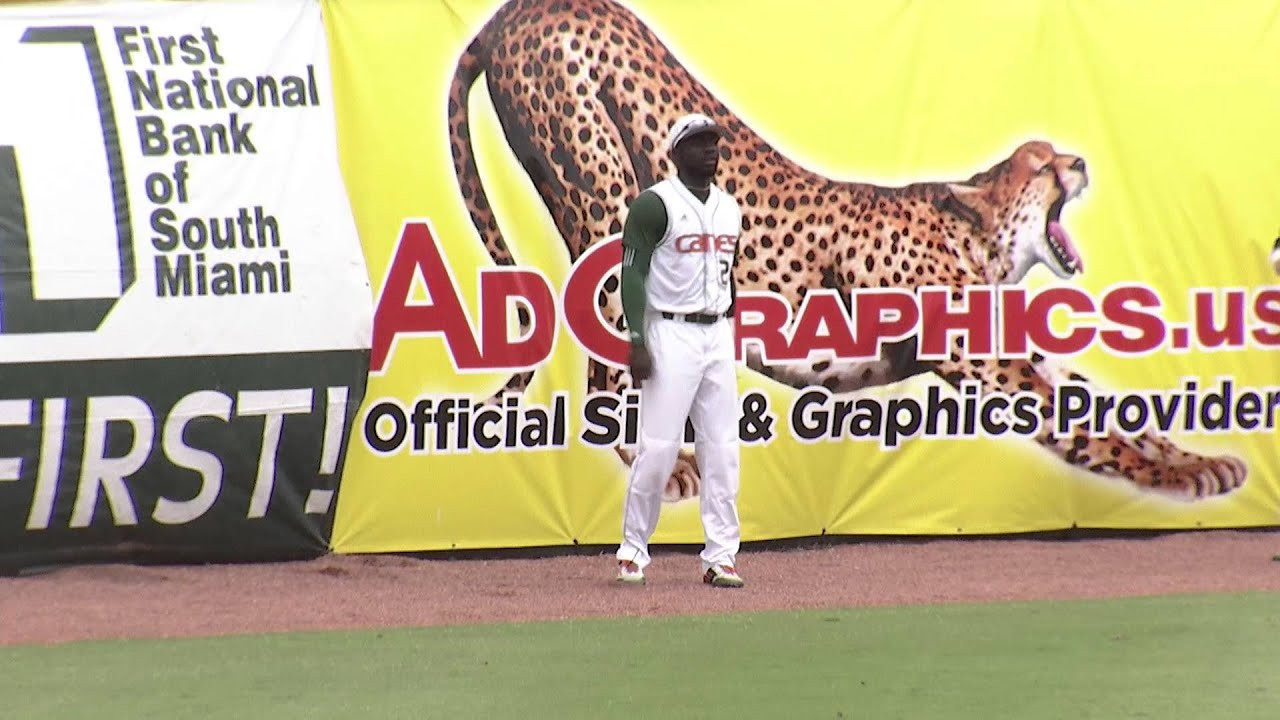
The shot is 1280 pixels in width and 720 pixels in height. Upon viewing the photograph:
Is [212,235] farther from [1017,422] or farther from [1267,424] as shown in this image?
[1267,424]

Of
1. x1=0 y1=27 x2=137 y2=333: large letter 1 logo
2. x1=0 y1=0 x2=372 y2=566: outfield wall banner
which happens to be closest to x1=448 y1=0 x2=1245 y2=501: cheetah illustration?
x1=0 y1=0 x2=372 y2=566: outfield wall banner

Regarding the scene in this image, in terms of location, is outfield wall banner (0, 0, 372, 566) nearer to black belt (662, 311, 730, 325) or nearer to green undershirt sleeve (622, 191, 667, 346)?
green undershirt sleeve (622, 191, 667, 346)

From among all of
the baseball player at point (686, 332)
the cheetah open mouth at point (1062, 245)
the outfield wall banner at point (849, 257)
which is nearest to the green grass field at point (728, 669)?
the baseball player at point (686, 332)

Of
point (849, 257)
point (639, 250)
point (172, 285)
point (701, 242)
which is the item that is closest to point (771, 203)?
point (849, 257)

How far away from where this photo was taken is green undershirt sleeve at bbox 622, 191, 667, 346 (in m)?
8.27

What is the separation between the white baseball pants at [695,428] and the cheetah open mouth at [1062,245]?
6.51 ft

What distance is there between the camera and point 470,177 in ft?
30.3

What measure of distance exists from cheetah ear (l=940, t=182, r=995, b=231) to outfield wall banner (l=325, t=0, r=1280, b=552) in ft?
0.05

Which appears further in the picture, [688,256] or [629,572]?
[629,572]

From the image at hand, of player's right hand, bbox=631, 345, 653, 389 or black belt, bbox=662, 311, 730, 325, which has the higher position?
black belt, bbox=662, 311, 730, 325

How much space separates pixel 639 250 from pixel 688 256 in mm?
202

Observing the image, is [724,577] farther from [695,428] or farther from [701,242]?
[701,242]

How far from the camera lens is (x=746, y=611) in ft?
25.7

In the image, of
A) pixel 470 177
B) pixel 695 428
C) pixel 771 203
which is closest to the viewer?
pixel 695 428
